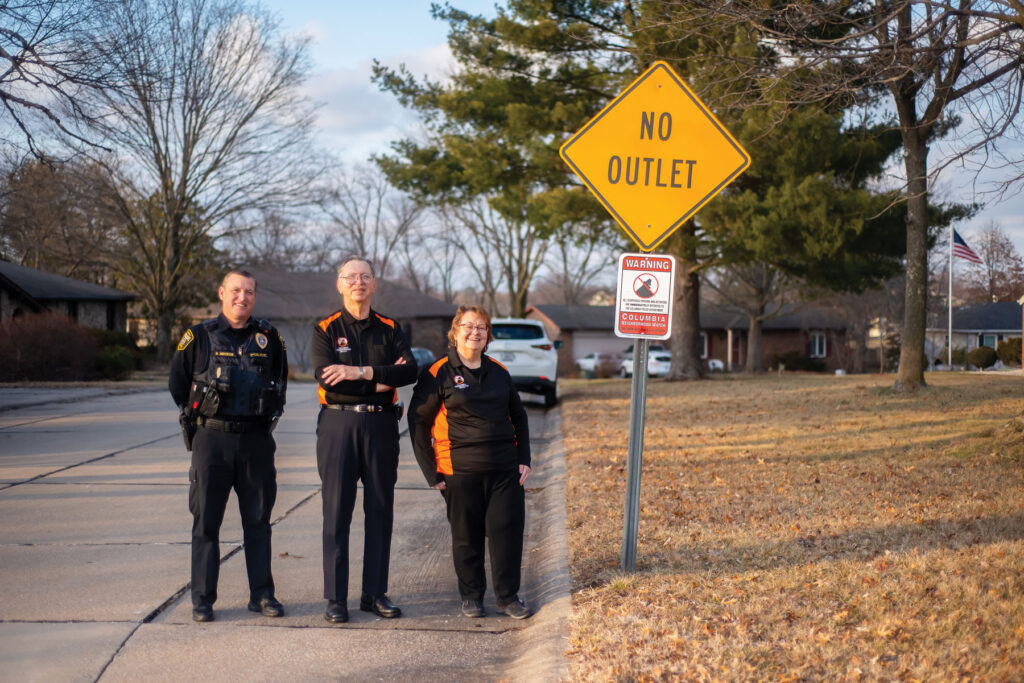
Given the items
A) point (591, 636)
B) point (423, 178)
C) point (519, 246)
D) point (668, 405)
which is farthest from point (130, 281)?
point (591, 636)

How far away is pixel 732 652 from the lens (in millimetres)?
4320

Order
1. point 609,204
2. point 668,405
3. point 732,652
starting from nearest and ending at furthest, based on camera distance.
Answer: point 732,652
point 609,204
point 668,405

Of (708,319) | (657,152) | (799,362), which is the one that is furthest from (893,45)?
(708,319)

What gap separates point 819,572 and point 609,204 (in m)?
2.58

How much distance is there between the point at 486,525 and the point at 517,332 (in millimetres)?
13123

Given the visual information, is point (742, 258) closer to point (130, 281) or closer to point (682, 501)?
point (682, 501)

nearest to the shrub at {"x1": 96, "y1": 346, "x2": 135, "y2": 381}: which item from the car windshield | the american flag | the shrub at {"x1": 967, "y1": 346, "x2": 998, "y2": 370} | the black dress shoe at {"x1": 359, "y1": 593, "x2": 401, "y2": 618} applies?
the car windshield

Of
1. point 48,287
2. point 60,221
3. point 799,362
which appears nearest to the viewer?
point 60,221

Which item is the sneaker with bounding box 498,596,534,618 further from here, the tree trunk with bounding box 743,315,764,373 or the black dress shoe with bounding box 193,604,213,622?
the tree trunk with bounding box 743,315,764,373

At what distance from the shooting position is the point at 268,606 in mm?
5305

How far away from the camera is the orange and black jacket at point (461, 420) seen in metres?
5.36

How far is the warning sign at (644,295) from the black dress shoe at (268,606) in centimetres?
257

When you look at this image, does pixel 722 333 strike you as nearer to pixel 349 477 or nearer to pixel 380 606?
pixel 380 606

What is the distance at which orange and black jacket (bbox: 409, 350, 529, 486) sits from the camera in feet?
17.6
